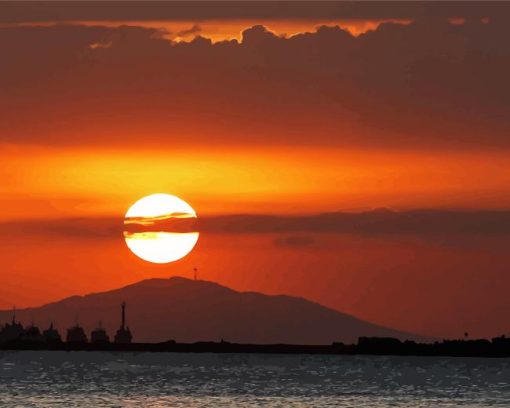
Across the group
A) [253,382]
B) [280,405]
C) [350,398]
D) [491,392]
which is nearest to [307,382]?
[253,382]

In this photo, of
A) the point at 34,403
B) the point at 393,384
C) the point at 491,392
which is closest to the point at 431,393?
the point at 491,392

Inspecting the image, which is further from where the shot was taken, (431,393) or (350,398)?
(431,393)

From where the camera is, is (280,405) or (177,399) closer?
(280,405)

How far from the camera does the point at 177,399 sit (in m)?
151

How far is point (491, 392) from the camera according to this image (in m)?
174

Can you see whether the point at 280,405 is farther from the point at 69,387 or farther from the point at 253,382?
the point at 253,382

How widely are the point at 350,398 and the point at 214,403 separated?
52.8 ft

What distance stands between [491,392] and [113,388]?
3703 cm

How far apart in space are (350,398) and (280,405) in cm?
1564

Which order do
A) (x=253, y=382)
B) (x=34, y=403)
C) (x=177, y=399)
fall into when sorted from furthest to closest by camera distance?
1. (x=253, y=382)
2. (x=177, y=399)
3. (x=34, y=403)

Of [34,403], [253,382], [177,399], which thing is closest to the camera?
[34,403]

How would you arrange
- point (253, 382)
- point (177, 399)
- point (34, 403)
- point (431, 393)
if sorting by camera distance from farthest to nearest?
point (253, 382)
point (431, 393)
point (177, 399)
point (34, 403)

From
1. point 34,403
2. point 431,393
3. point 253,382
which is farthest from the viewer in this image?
point 253,382

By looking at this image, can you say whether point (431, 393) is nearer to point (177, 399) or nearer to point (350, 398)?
point (350, 398)
